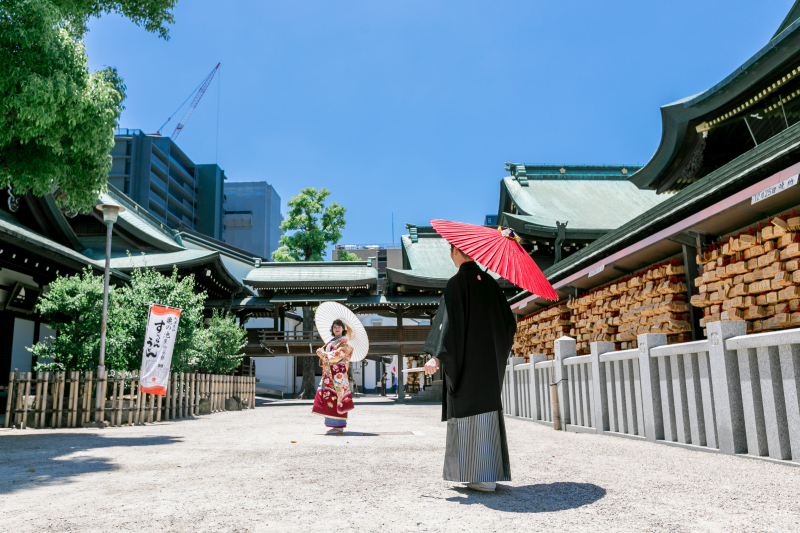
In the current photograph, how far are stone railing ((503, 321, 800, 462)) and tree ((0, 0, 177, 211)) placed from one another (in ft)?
22.4

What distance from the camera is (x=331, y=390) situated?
867 cm

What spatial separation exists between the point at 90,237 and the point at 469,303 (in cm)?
1928

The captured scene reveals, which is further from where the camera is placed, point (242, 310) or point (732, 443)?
point (242, 310)

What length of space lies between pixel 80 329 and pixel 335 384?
6175 millimetres

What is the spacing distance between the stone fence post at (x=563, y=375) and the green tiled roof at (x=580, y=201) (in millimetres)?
8802

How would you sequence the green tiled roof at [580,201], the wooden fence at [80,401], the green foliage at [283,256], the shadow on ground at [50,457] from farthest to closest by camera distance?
1. the green foliage at [283,256]
2. the green tiled roof at [580,201]
3. the wooden fence at [80,401]
4. the shadow on ground at [50,457]

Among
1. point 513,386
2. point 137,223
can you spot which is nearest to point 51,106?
point 513,386

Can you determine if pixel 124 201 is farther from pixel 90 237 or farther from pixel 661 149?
pixel 661 149

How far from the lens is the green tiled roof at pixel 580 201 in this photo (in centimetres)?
1837

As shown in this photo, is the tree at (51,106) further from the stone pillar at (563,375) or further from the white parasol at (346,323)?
the stone pillar at (563,375)

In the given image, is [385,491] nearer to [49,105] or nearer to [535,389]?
[49,105]

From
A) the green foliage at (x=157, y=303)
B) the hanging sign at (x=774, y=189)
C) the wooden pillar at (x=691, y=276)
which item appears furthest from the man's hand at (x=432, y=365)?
the green foliage at (x=157, y=303)

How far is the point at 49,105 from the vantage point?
6441 mm

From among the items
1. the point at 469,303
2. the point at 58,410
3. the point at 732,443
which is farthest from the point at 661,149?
the point at 58,410
